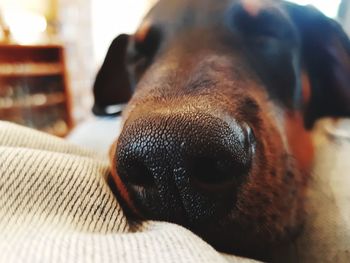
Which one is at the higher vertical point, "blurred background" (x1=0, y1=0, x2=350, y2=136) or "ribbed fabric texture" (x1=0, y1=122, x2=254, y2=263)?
"ribbed fabric texture" (x1=0, y1=122, x2=254, y2=263)

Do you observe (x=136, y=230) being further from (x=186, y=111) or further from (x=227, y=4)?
(x=227, y=4)

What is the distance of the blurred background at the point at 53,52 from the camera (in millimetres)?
3754

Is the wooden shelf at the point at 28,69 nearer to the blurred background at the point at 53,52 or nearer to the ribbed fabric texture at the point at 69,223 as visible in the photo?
the blurred background at the point at 53,52

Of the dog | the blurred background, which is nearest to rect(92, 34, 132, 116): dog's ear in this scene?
the dog

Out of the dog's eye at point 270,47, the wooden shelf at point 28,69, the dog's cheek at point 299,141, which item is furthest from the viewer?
the wooden shelf at point 28,69

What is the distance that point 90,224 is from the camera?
1.46 feet

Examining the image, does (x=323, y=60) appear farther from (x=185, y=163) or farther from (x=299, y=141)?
(x=185, y=163)

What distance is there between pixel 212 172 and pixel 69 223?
17 cm

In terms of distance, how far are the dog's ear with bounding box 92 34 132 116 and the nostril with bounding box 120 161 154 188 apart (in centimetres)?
101

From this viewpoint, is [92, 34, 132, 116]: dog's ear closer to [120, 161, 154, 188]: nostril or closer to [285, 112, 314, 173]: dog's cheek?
[285, 112, 314, 173]: dog's cheek

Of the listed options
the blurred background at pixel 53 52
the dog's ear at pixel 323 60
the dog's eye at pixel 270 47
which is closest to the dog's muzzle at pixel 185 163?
the dog's eye at pixel 270 47

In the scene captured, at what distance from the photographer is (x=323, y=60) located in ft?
3.67

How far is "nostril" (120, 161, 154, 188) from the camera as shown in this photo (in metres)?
0.51

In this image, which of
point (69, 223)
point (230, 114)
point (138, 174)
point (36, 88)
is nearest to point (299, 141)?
point (230, 114)
